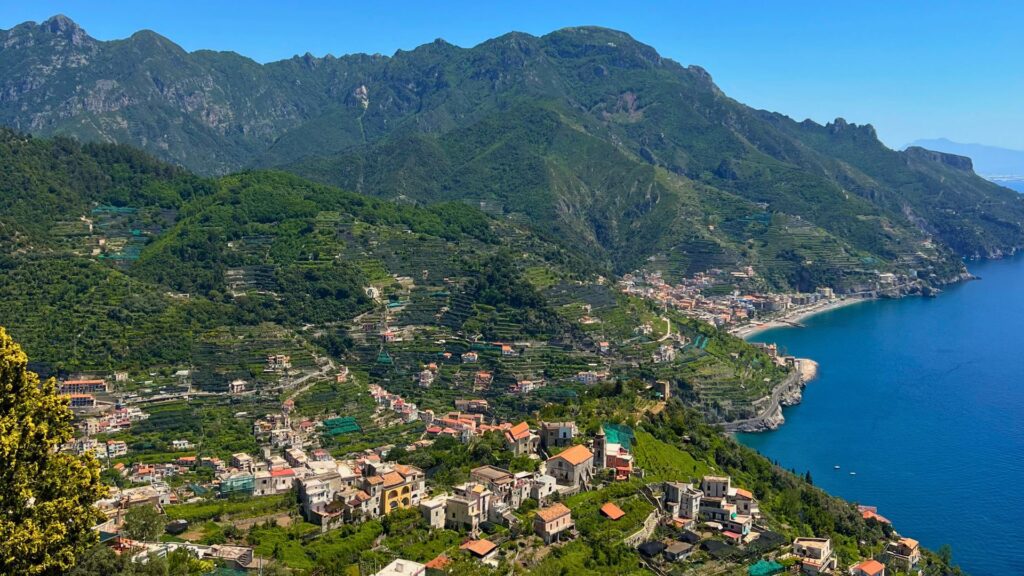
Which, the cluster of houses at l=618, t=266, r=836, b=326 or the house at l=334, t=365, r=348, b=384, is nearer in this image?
the house at l=334, t=365, r=348, b=384

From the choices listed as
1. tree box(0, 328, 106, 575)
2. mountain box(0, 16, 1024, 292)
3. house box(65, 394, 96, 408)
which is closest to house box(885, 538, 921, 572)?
tree box(0, 328, 106, 575)

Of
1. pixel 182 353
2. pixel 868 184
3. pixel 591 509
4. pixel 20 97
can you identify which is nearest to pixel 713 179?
pixel 868 184

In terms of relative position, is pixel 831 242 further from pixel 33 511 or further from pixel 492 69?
pixel 33 511

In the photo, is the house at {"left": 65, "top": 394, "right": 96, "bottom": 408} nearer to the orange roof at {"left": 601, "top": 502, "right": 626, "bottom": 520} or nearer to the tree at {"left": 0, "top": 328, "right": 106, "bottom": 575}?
the orange roof at {"left": 601, "top": 502, "right": 626, "bottom": 520}

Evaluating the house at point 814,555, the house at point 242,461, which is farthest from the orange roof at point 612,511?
the house at point 242,461

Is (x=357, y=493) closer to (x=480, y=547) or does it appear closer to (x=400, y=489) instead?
(x=400, y=489)

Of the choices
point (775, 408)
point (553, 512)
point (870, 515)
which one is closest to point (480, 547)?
point (553, 512)
